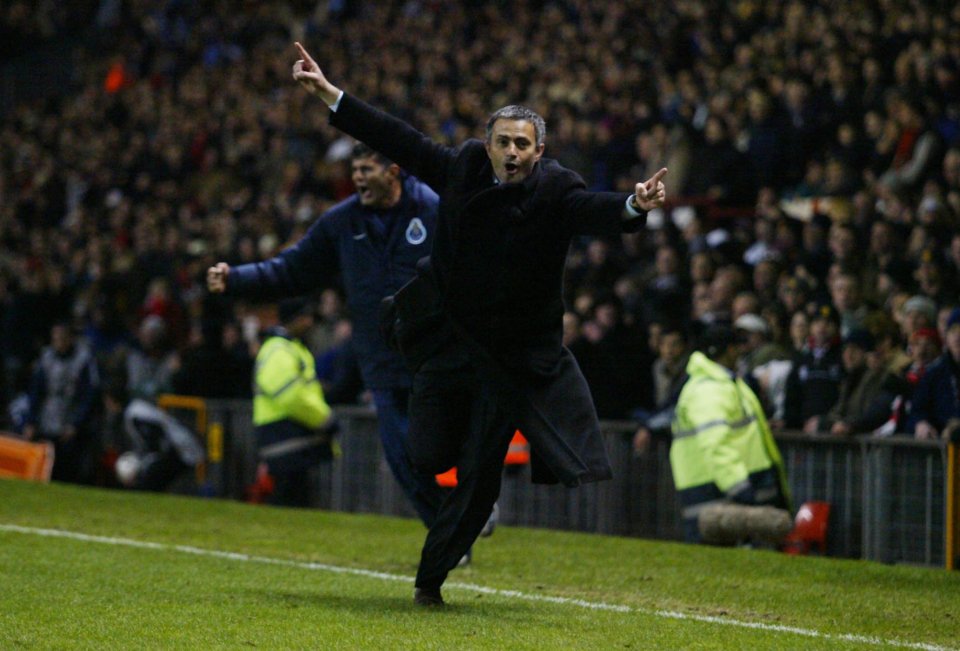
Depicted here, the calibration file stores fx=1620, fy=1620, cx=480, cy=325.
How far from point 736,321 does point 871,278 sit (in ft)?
4.14

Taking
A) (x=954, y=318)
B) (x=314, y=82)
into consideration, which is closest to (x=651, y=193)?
(x=314, y=82)

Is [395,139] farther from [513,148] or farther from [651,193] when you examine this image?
[651,193]

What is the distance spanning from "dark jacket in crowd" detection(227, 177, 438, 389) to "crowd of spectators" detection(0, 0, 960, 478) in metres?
3.51

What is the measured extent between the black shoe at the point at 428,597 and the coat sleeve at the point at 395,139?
182 centimetres

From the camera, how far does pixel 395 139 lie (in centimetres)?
679

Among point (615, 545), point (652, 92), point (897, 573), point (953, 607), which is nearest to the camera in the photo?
point (953, 607)

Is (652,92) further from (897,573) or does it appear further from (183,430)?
(897,573)

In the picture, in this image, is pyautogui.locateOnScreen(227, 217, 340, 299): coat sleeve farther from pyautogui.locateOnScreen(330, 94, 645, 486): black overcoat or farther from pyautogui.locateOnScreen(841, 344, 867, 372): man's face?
pyautogui.locateOnScreen(841, 344, 867, 372): man's face

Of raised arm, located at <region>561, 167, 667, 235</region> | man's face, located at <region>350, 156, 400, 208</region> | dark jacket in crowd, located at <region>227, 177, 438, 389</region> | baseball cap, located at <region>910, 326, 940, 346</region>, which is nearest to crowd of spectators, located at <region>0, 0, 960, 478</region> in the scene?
baseball cap, located at <region>910, 326, 940, 346</region>

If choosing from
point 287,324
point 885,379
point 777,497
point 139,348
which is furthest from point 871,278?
point 139,348

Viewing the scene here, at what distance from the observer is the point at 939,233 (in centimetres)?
1273

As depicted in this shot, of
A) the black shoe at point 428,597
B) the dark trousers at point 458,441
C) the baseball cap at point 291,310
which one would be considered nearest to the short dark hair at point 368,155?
the dark trousers at point 458,441

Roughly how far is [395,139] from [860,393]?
5.54 meters

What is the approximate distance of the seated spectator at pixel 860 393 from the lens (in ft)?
36.3
